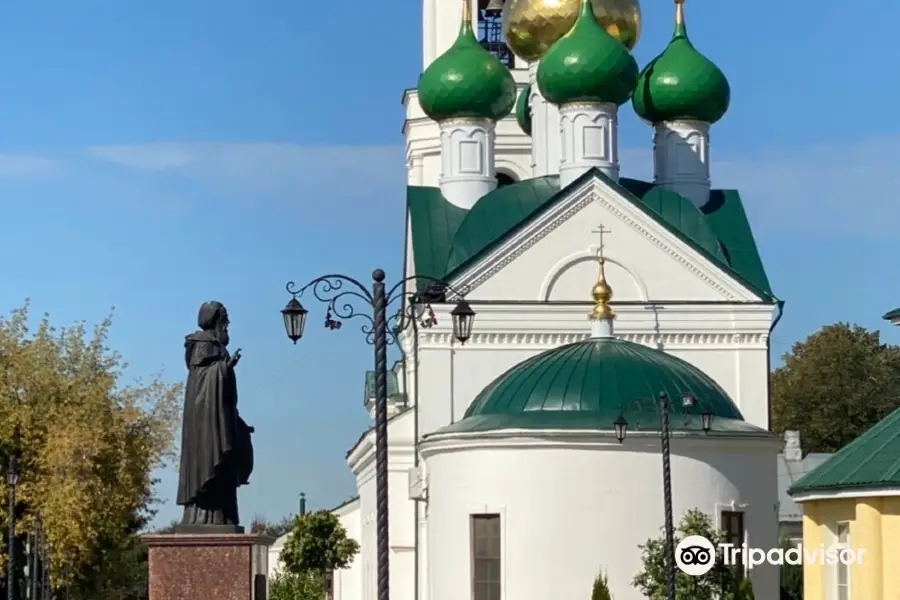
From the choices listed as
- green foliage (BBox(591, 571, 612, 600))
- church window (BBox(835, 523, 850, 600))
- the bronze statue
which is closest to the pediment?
green foliage (BBox(591, 571, 612, 600))

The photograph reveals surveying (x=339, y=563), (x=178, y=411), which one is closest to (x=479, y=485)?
(x=178, y=411)

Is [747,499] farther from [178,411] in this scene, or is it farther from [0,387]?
[0,387]

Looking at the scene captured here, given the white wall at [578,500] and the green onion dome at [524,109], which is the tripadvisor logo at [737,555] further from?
the green onion dome at [524,109]

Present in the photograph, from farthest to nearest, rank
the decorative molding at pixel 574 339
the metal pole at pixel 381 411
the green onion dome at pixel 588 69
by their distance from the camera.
A: the green onion dome at pixel 588 69
the decorative molding at pixel 574 339
the metal pole at pixel 381 411

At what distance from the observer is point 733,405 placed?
33.7m

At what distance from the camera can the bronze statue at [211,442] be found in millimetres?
15570

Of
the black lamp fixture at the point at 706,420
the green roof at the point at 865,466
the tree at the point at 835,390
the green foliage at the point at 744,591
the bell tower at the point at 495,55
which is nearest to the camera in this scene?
the green roof at the point at 865,466

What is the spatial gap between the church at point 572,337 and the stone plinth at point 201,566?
1373 centimetres

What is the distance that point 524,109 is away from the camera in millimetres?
42438

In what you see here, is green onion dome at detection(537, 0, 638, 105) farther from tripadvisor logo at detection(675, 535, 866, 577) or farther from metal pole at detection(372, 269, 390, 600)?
metal pole at detection(372, 269, 390, 600)

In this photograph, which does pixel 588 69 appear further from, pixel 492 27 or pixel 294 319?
pixel 294 319

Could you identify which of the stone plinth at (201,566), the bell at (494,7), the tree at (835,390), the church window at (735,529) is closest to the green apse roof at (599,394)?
the church window at (735,529)

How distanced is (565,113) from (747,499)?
28.3ft

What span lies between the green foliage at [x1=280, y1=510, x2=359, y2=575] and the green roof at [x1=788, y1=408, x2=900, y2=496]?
25025 mm
